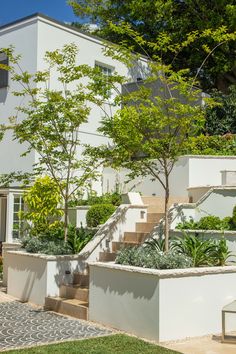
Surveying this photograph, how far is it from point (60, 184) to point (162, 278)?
20.4 ft

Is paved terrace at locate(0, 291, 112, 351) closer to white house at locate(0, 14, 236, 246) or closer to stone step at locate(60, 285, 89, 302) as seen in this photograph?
stone step at locate(60, 285, 89, 302)

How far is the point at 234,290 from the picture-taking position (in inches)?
385

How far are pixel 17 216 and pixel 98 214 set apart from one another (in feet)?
11.8

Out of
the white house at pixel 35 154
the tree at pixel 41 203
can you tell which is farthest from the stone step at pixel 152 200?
the tree at pixel 41 203

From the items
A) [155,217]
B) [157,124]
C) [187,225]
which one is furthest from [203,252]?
[155,217]

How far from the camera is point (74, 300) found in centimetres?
1148

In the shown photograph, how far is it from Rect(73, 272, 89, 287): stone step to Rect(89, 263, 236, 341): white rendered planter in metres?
1.95

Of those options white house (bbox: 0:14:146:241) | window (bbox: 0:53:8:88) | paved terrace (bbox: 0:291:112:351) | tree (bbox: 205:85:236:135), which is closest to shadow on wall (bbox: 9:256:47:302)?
paved terrace (bbox: 0:291:112:351)

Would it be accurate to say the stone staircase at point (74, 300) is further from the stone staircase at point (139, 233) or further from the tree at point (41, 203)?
the tree at point (41, 203)

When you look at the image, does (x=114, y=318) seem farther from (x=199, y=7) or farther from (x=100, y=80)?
(x=199, y=7)

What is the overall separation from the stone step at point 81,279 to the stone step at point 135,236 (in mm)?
2089

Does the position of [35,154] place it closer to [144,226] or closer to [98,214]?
[98,214]

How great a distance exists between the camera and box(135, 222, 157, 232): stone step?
46.6 feet

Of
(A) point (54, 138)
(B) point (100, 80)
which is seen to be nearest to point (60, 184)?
(A) point (54, 138)
